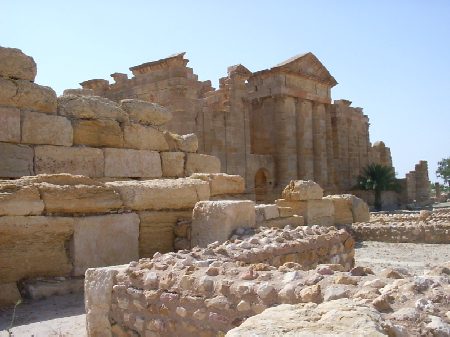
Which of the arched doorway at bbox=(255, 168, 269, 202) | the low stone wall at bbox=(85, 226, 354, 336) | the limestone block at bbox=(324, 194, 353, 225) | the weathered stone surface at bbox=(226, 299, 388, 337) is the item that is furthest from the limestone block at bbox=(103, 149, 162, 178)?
the arched doorway at bbox=(255, 168, 269, 202)

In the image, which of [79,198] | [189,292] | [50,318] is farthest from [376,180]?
[189,292]

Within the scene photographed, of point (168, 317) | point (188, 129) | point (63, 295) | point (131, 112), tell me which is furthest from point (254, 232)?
point (188, 129)

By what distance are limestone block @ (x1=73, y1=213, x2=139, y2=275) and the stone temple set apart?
12674 mm

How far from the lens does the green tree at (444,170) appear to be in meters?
64.8

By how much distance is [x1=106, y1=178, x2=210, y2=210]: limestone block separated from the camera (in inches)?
263

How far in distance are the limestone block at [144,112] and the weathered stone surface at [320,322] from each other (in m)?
7.61

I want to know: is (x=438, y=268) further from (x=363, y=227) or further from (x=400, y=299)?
(x=363, y=227)

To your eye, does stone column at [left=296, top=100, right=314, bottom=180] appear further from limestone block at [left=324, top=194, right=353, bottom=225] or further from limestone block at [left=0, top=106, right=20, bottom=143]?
limestone block at [left=0, top=106, right=20, bottom=143]

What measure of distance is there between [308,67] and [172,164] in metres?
18.6

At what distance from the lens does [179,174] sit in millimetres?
10156

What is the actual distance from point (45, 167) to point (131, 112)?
2.28m

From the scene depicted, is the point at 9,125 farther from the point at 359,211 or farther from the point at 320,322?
the point at 359,211

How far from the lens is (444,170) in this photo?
66.1 m

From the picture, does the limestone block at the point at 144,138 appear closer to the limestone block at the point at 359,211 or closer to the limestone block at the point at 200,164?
the limestone block at the point at 200,164
